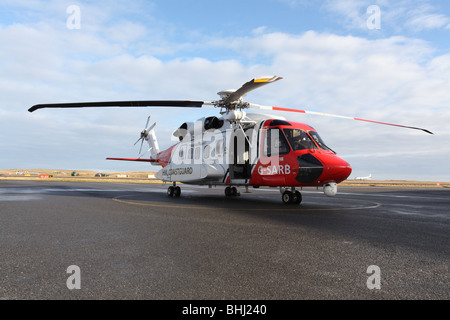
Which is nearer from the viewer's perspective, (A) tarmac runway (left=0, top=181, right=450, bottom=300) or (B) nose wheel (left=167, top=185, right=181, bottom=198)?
(A) tarmac runway (left=0, top=181, right=450, bottom=300)

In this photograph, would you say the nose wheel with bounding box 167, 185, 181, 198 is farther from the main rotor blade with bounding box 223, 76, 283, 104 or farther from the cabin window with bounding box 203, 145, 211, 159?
the main rotor blade with bounding box 223, 76, 283, 104

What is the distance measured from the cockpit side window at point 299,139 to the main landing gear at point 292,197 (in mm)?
2295

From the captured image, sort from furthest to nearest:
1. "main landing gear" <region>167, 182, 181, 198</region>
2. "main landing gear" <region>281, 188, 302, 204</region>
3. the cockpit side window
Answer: "main landing gear" <region>167, 182, 181, 198</region> < "main landing gear" <region>281, 188, 302, 204</region> < the cockpit side window

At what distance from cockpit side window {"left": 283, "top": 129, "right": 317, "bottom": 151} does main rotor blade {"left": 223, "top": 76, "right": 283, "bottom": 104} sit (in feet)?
8.29

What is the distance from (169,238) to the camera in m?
5.80

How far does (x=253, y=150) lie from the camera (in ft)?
43.8

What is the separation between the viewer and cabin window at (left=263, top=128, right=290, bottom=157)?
39.9ft

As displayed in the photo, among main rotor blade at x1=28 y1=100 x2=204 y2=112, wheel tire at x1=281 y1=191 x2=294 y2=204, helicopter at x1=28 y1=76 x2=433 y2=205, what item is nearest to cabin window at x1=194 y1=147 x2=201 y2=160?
helicopter at x1=28 y1=76 x2=433 y2=205

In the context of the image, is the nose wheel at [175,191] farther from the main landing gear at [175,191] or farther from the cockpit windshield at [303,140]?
the cockpit windshield at [303,140]

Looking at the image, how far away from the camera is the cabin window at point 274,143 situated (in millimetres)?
12172

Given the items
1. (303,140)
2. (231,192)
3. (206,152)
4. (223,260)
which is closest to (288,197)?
(303,140)
